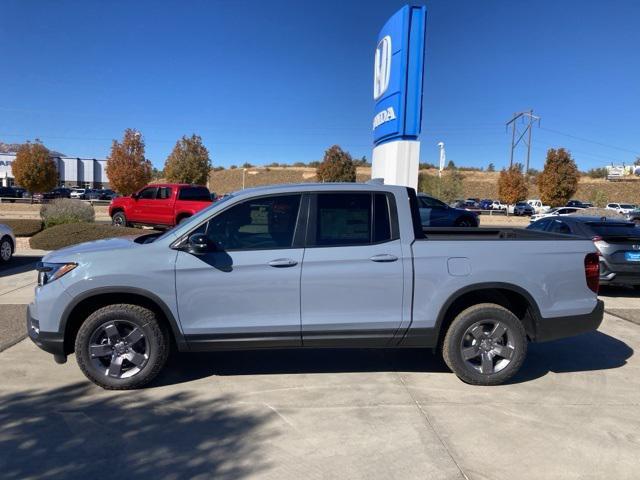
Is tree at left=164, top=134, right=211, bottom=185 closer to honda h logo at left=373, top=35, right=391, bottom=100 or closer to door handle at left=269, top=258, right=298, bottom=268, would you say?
honda h logo at left=373, top=35, right=391, bottom=100

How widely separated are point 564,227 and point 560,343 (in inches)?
179

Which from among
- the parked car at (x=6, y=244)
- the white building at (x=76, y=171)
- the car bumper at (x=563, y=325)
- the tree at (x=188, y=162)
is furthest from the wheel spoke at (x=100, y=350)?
the white building at (x=76, y=171)

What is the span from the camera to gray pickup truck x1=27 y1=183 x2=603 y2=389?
425cm

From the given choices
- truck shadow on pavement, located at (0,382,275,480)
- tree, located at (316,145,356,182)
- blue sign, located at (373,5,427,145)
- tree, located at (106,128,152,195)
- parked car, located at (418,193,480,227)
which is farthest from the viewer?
tree, located at (316,145,356,182)

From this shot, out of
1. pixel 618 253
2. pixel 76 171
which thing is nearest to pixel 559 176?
pixel 618 253

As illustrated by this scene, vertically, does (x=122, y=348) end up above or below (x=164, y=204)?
below

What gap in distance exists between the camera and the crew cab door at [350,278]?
14.2ft

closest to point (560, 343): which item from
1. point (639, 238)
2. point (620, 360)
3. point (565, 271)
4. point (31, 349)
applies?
point (620, 360)

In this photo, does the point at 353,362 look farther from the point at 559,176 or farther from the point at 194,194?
the point at 559,176

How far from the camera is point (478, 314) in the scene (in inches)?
179

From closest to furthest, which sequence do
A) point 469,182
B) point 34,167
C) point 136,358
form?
point 136,358 → point 34,167 → point 469,182

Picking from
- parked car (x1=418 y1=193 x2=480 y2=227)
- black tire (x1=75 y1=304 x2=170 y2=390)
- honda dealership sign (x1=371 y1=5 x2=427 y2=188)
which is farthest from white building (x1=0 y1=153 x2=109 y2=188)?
black tire (x1=75 y1=304 x2=170 y2=390)

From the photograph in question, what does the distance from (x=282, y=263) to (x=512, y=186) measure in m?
43.7

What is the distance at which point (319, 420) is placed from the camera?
12.7 feet
